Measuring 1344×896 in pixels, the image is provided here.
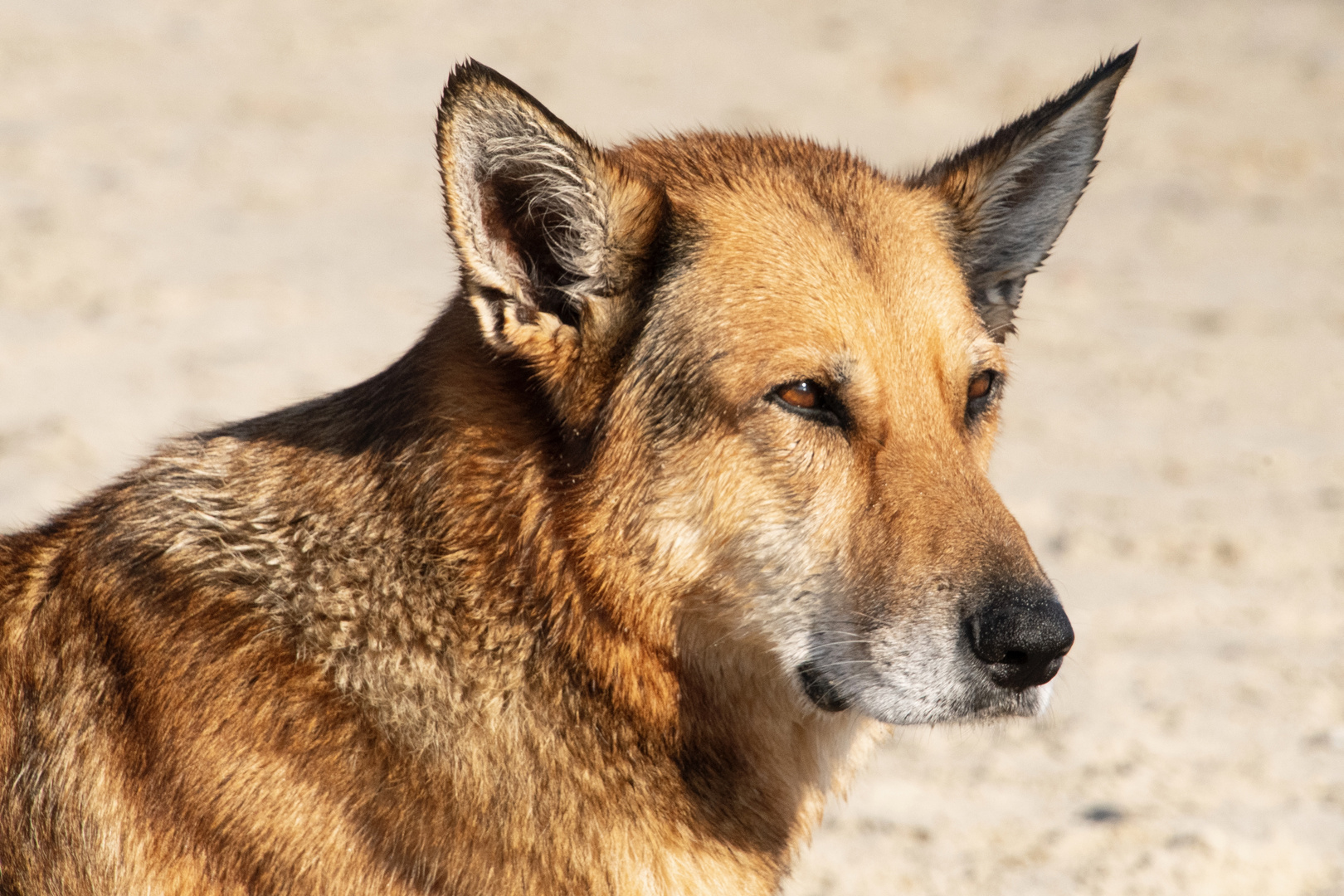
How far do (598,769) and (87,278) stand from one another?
7.29 metres

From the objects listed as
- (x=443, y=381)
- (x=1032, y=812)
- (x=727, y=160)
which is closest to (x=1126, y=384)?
(x=1032, y=812)

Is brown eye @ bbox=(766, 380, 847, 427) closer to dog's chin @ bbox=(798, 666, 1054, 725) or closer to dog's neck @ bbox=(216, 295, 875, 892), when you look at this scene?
dog's neck @ bbox=(216, 295, 875, 892)

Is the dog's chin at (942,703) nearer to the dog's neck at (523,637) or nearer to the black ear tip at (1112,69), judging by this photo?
the dog's neck at (523,637)

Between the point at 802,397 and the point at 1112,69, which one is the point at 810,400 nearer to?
the point at 802,397

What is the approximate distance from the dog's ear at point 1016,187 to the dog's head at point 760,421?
468mm

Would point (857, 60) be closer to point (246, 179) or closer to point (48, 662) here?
point (246, 179)

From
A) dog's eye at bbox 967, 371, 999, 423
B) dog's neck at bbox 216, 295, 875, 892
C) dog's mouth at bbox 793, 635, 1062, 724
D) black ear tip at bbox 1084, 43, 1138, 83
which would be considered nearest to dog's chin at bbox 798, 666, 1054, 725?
dog's mouth at bbox 793, 635, 1062, 724

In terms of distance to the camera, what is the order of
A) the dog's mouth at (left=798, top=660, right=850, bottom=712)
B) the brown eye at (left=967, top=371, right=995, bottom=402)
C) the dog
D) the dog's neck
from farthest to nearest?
the brown eye at (left=967, top=371, right=995, bottom=402) → the dog's mouth at (left=798, top=660, right=850, bottom=712) → the dog's neck → the dog

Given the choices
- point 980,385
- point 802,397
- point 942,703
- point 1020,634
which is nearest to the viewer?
point 1020,634

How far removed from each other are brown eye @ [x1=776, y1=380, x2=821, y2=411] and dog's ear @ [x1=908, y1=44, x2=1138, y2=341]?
2.60 feet

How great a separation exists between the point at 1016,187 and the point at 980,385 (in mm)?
673

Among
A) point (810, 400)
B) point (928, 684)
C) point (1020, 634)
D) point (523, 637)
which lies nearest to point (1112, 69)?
point (810, 400)

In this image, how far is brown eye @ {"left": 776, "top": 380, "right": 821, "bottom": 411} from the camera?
339 centimetres

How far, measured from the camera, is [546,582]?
328cm
